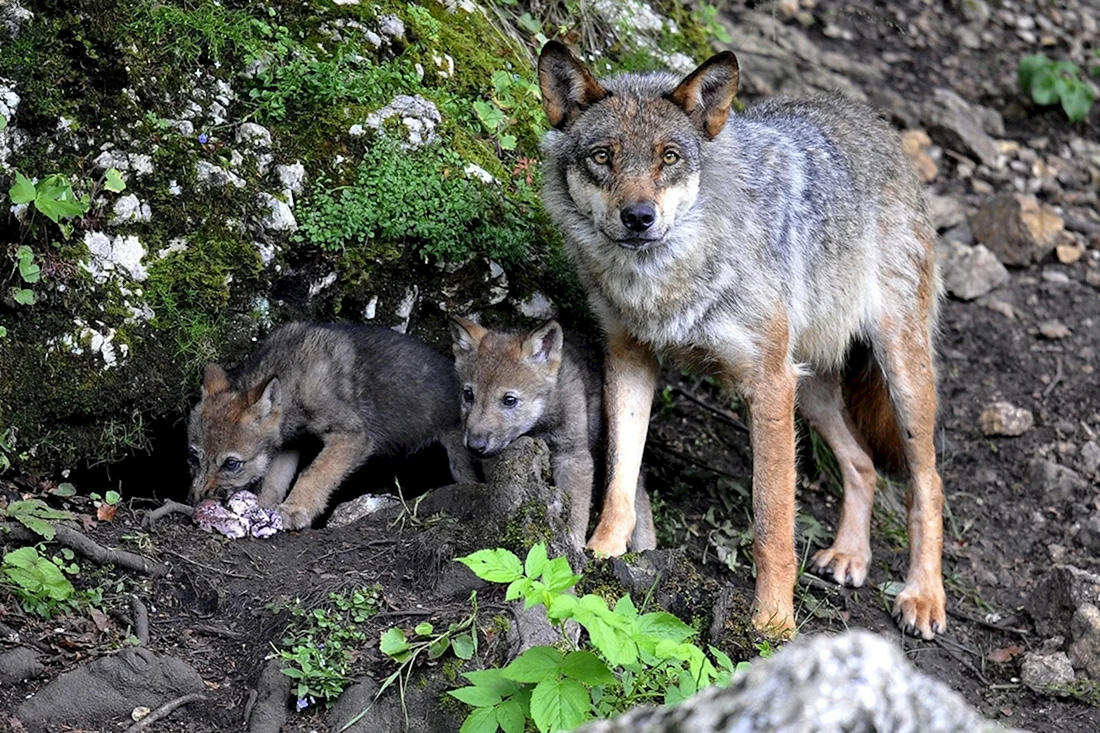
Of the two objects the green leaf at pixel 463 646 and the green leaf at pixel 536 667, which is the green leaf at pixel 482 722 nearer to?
the green leaf at pixel 536 667

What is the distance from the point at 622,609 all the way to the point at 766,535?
2.01 metres

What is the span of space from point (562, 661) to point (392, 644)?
88cm

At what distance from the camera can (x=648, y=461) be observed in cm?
724

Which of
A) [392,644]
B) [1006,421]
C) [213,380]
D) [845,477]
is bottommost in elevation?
[1006,421]

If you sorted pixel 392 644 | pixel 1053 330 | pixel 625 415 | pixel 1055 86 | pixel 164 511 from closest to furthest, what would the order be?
pixel 392 644 < pixel 164 511 < pixel 625 415 < pixel 1053 330 < pixel 1055 86

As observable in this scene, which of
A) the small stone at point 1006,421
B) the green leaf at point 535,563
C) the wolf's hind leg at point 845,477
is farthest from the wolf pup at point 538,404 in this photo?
the small stone at point 1006,421

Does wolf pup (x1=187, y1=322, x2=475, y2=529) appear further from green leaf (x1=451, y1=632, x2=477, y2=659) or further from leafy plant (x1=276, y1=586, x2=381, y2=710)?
green leaf (x1=451, y1=632, x2=477, y2=659)

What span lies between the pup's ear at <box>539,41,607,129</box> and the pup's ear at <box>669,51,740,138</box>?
379 millimetres

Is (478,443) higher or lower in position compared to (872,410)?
higher

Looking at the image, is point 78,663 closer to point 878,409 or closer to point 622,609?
point 622,609

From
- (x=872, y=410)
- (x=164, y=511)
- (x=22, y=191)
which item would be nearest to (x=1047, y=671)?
(x=872, y=410)

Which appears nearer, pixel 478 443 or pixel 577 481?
pixel 478 443

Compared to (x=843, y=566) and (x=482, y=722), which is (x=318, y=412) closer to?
(x=482, y=722)

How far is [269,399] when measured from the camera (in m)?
6.04
